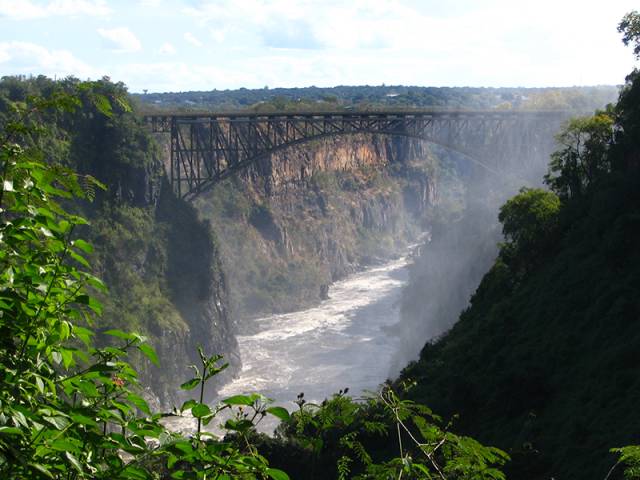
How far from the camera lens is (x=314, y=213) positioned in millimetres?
113438

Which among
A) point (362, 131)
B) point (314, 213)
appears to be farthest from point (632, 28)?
point (314, 213)

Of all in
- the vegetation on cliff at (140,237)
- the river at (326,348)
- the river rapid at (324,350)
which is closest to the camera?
the vegetation on cliff at (140,237)

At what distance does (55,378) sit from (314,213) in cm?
10845

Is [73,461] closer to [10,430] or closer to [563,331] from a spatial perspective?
[10,430]

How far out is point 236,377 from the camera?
68.8 metres

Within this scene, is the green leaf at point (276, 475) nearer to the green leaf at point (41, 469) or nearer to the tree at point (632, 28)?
the green leaf at point (41, 469)

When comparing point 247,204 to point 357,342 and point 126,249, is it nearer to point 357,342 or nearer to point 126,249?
point 357,342

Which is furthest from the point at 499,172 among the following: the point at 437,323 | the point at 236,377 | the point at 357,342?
the point at 236,377

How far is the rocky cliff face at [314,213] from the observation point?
94.7m

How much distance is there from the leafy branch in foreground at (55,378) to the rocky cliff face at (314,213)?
3271 inches

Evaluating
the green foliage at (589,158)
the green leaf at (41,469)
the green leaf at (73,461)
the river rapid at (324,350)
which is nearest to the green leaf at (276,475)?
the green leaf at (73,461)

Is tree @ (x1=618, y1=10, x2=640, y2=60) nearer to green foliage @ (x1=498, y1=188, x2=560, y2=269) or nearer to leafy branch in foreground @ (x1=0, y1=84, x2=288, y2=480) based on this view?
green foliage @ (x1=498, y1=188, x2=560, y2=269)

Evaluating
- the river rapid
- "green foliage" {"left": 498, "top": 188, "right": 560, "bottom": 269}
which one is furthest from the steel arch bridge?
"green foliage" {"left": 498, "top": 188, "right": 560, "bottom": 269}

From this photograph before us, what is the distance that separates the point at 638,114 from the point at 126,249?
40805mm
